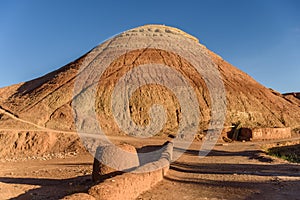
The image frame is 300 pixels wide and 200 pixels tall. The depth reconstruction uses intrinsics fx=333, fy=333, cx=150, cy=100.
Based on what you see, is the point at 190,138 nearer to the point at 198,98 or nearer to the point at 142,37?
the point at 198,98

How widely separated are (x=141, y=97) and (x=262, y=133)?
55.5 ft

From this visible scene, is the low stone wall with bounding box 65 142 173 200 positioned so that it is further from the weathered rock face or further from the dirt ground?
the weathered rock face

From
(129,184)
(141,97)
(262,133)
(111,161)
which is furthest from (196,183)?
(141,97)

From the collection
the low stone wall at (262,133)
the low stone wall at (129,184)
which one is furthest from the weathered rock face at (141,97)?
the low stone wall at (129,184)

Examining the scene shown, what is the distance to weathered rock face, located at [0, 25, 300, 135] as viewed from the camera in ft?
135

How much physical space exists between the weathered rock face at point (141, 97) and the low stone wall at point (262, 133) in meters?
5.01

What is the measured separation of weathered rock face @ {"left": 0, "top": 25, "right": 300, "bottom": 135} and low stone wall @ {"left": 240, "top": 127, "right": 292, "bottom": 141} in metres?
5.01

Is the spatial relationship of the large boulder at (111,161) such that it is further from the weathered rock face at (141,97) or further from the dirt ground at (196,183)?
the weathered rock face at (141,97)

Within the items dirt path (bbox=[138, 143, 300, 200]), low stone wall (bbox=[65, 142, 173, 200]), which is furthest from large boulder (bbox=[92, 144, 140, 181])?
dirt path (bbox=[138, 143, 300, 200])

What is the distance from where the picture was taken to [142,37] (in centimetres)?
6044

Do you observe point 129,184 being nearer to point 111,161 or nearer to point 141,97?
point 111,161

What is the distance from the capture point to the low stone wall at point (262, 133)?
3553cm

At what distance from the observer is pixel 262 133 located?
35938 mm

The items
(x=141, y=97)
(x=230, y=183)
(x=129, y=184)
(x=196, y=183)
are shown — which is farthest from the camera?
(x=141, y=97)
